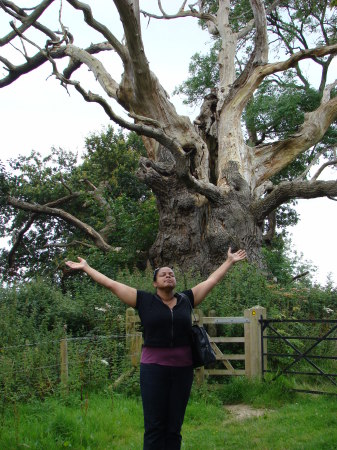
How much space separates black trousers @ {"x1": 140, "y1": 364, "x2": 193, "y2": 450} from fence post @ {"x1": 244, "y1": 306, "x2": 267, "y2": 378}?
17.5ft

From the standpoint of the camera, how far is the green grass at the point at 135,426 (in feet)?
22.7

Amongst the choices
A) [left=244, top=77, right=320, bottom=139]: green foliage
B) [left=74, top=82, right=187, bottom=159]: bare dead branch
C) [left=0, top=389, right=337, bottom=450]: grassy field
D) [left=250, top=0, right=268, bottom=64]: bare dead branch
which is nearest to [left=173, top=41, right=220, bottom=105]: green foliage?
[left=244, top=77, right=320, bottom=139]: green foliage

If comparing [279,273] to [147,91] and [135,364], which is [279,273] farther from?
[135,364]

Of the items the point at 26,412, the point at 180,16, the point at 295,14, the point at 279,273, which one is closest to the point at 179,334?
the point at 26,412

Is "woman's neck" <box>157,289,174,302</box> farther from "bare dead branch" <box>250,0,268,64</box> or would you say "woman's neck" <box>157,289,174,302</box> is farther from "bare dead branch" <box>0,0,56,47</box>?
"bare dead branch" <box>250,0,268,64</box>

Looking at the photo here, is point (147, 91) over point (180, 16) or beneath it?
beneath

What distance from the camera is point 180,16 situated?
21.5 m

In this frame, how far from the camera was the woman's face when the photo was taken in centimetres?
549

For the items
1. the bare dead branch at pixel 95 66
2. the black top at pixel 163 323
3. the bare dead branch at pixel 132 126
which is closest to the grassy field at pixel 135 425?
the black top at pixel 163 323

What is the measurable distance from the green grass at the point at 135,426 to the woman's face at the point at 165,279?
2.52m

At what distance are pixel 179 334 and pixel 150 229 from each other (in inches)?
544

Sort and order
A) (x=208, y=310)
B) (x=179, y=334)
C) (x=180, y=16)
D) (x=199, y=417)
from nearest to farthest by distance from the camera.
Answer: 1. (x=179, y=334)
2. (x=199, y=417)
3. (x=208, y=310)
4. (x=180, y=16)

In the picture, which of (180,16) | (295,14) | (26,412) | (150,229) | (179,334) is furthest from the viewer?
(295,14)

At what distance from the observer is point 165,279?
551 centimetres
